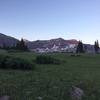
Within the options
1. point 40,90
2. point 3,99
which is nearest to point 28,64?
point 40,90

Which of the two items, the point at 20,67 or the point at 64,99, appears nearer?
the point at 64,99

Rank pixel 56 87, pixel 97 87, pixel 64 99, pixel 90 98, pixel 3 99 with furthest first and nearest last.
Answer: pixel 97 87, pixel 56 87, pixel 90 98, pixel 64 99, pixel 3 99

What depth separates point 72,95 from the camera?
1148 centimetres

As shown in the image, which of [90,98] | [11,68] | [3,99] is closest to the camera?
[3,99]

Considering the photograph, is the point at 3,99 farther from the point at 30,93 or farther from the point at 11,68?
the point at 11,68

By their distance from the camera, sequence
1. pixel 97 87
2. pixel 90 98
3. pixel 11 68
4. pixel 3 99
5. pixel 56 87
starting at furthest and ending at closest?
1. pixel 11 68
2. pixel 97 87
3. pixel 56 87
4. pixel 90 98
5. pixel 3 99

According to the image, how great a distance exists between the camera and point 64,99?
1125cm

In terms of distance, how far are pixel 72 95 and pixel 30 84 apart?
9.98ft

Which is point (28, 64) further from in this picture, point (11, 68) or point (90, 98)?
point (90, 98)

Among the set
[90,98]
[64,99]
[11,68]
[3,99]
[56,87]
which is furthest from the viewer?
[11,68]

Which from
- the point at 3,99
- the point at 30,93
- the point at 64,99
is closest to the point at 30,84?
the point at 30,93

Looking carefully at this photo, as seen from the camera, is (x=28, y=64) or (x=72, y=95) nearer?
(x=72, y=95)

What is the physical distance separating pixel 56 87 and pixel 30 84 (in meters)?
1.48

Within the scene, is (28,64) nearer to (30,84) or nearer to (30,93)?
(30,84)
